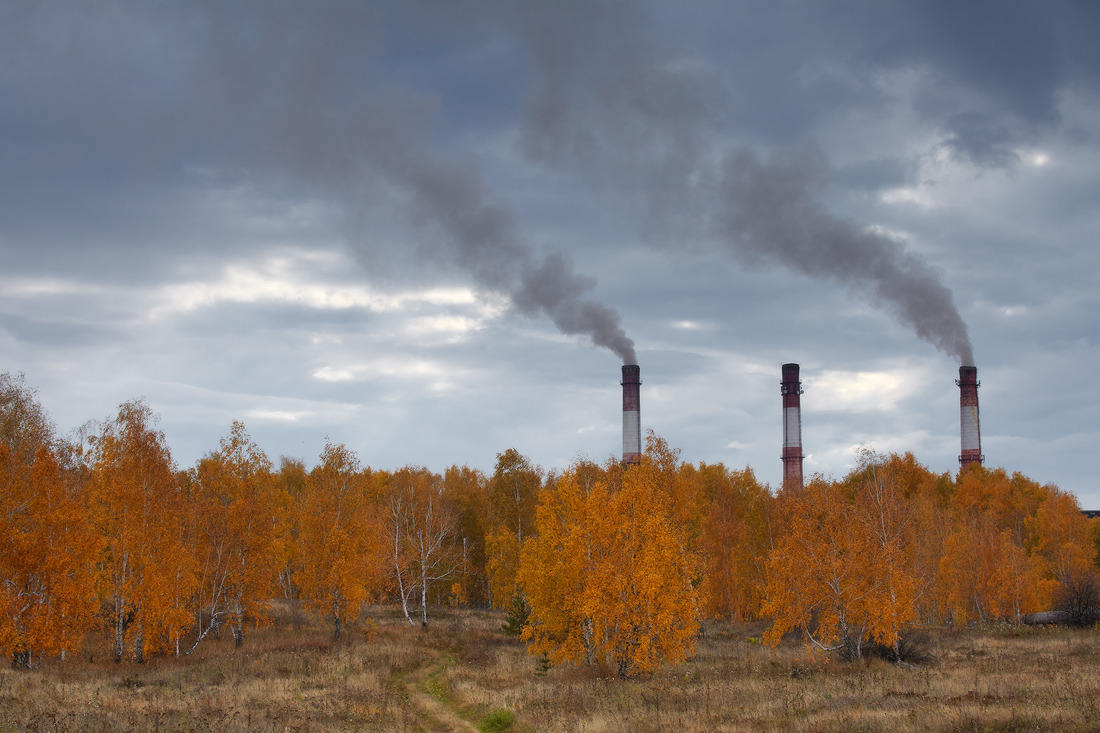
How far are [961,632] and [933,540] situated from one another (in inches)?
731

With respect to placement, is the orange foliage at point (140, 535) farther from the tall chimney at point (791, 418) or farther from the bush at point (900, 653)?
the tall chimney at point (791, 418)

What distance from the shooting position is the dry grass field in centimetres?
1762

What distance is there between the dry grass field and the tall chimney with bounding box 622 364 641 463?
45.0 metres

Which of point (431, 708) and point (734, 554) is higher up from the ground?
point (431, 708)

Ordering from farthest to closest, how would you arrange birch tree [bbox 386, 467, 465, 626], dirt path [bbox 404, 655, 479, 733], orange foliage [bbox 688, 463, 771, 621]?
orange foliage [bbox 688, 463, 771, 621], birch tree [bbox 386, 467, 465, 626], dirt path [bbox 404, 655, 479, 733]

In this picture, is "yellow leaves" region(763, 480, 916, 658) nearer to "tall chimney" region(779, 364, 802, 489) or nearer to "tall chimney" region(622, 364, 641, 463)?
"tall chimney" region(622, 364, 641, 463)

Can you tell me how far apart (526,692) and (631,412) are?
6033cm

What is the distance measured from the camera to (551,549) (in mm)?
31531

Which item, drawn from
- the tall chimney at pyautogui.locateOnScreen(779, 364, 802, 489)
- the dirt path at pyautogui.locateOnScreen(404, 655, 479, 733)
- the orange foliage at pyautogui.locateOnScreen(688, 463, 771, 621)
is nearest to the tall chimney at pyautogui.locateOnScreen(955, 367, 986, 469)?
the tall chimney at pyautogui.locateOnScreen(779, 364, 802, 489)

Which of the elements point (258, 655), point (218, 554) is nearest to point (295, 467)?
point (218, 554)

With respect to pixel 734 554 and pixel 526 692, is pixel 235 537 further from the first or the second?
pixel 734 554

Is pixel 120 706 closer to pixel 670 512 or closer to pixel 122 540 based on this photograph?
pixel 122 540

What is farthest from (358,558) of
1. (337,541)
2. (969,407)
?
(969,407)

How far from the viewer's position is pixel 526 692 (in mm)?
24438
